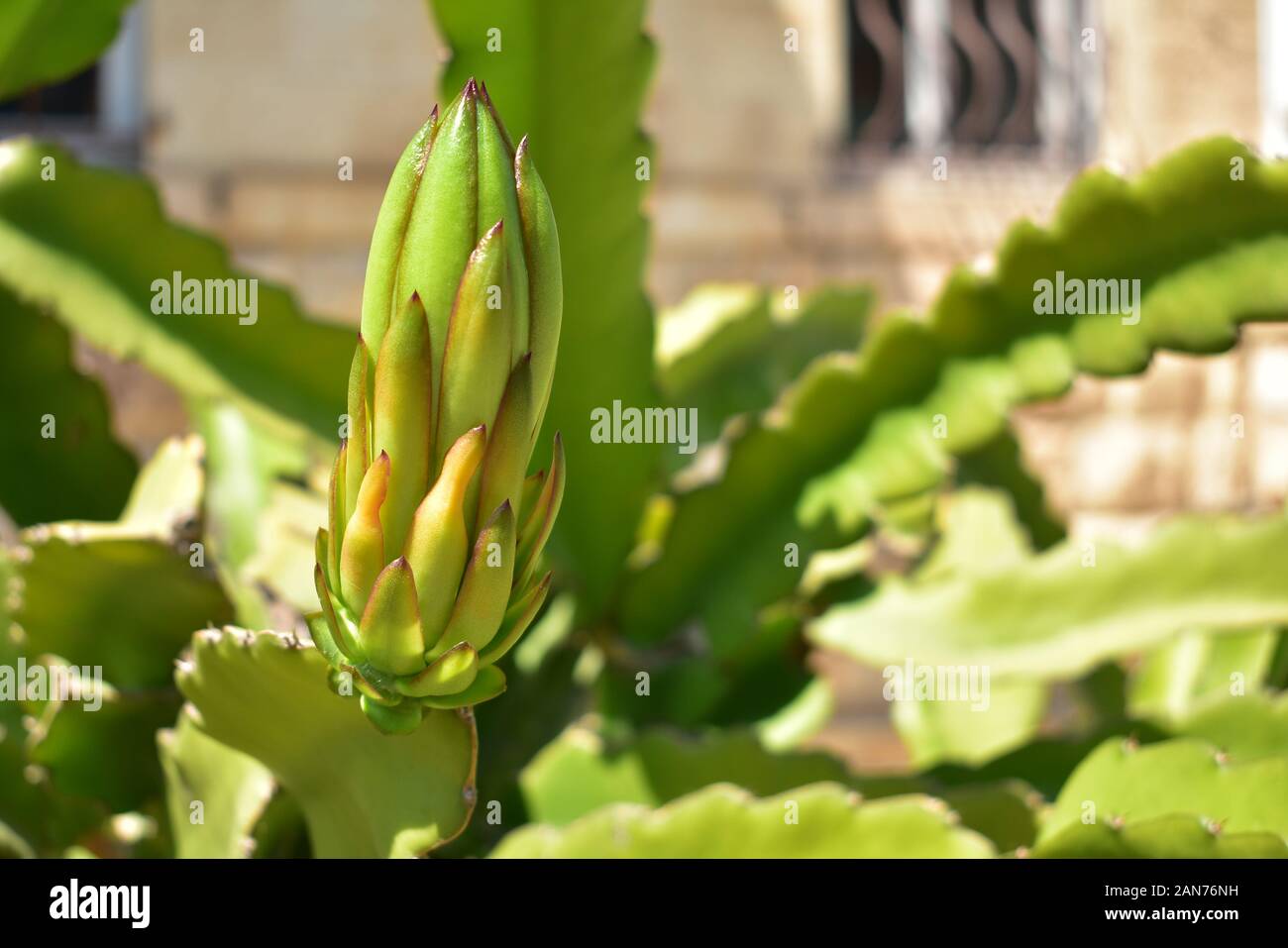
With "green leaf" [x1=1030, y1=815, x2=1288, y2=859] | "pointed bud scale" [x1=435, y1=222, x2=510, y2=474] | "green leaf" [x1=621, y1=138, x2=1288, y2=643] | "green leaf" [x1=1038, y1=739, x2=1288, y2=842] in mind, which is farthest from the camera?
"green leaf" [x1=621, y1=138, x2=1288, y2=643]

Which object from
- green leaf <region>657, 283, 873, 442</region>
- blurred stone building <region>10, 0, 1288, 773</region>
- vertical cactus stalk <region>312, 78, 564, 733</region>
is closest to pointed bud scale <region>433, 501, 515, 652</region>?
vertical cactus stalk <region>312, 78, 564, 733</region>

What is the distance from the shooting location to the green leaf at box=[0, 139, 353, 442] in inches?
45.8

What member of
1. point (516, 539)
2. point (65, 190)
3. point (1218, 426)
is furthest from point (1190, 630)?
point (1218, 426)

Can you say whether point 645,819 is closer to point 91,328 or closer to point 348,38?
point 91,328

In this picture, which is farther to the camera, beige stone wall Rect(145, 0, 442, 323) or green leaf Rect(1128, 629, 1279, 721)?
beige stone wall Rect(145, 0, 442, 323)

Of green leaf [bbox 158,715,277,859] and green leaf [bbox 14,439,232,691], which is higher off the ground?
green leaf [bbox 14,439,232,691]

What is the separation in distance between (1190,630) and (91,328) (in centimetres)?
109

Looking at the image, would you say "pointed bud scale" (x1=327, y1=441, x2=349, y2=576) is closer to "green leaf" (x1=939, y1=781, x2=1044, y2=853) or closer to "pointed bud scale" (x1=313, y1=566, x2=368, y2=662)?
"pointed bud scale" (x1=313, y1=566, x2=368, y2=662)

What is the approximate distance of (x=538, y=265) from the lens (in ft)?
1.65

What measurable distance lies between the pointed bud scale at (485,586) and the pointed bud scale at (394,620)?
1cm

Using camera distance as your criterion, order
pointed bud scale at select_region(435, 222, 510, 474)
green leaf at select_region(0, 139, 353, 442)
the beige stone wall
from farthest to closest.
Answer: the beige stone wall < green leaf at select_region(0, 139, 353, 442) < pointed bud scale at select_region(435, 222, 510, 474)

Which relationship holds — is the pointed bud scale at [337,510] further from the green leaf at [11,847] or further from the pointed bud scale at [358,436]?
the green leaf at [11,847]
